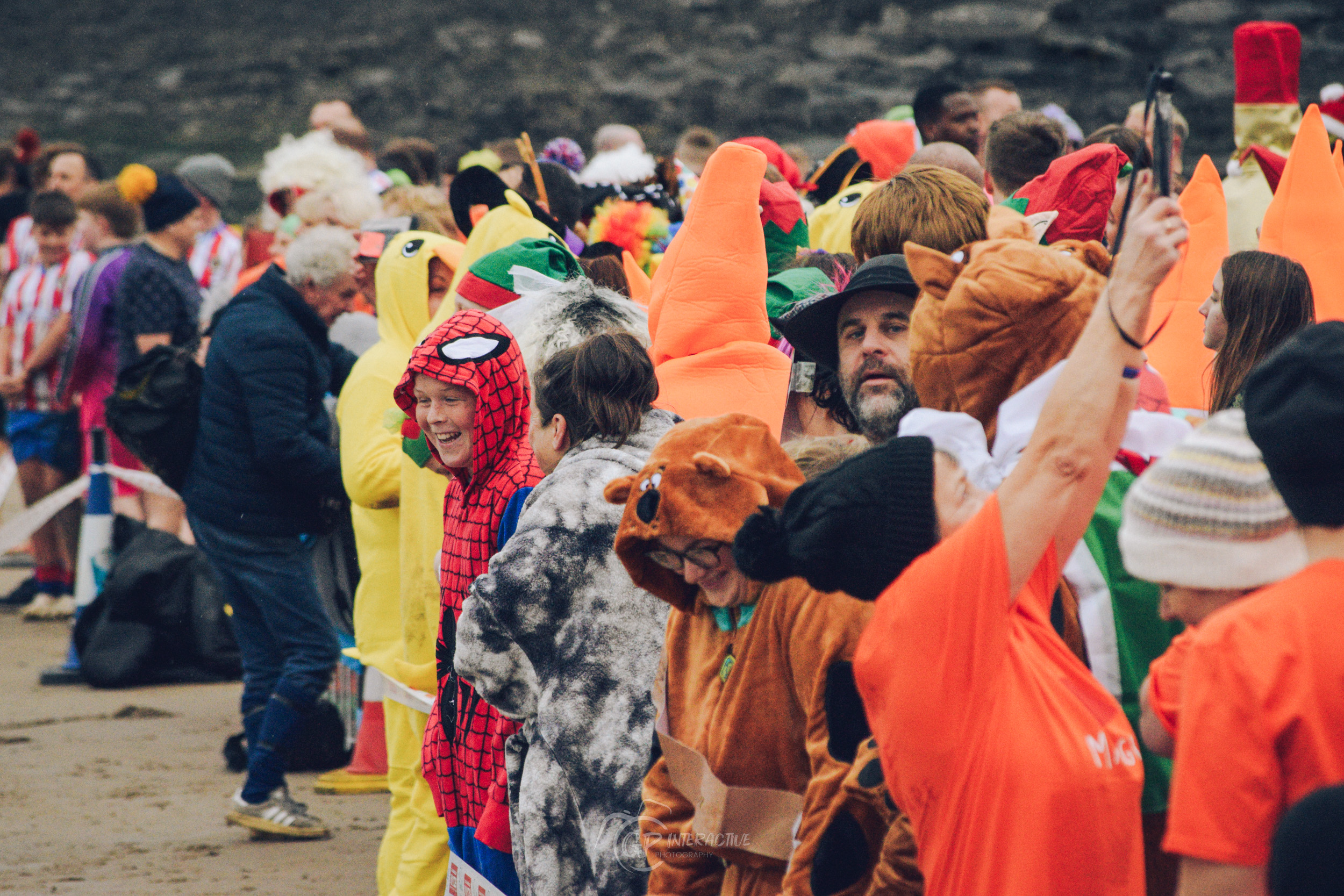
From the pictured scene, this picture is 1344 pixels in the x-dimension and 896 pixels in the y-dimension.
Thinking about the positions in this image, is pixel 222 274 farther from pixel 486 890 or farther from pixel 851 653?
pixel 851 653

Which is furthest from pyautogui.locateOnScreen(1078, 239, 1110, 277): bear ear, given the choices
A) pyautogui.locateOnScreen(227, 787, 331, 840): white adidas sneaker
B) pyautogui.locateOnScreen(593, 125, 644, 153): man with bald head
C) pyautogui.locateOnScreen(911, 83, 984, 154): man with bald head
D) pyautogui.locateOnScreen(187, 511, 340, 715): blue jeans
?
→ pyautogui.locateOnScreen(593, 125, 644, 153): man with bald head

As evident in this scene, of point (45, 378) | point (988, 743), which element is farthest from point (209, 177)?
point (988, 743)

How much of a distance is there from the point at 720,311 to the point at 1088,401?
2.07 m

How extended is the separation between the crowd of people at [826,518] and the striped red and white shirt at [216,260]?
3016 millimetres

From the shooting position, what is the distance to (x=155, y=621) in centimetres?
747

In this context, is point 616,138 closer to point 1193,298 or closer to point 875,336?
point 1193,298

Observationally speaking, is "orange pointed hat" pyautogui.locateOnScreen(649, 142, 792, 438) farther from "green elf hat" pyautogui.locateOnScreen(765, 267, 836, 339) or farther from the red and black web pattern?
the red and black web pattern

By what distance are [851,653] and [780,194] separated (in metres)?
2.93

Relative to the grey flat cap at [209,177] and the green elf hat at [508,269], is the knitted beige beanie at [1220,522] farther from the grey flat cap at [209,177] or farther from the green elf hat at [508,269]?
the grey flat cap at [209,177]

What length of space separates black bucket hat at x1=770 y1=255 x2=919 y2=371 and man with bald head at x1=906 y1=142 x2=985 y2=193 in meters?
1.90

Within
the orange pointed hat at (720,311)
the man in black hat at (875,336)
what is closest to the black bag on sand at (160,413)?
the orange pointed hat at (720,311)

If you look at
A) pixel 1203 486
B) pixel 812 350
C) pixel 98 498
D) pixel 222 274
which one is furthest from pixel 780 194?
pixel 222 274

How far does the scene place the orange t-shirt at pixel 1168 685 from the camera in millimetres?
1788

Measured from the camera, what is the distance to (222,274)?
8984 mm
